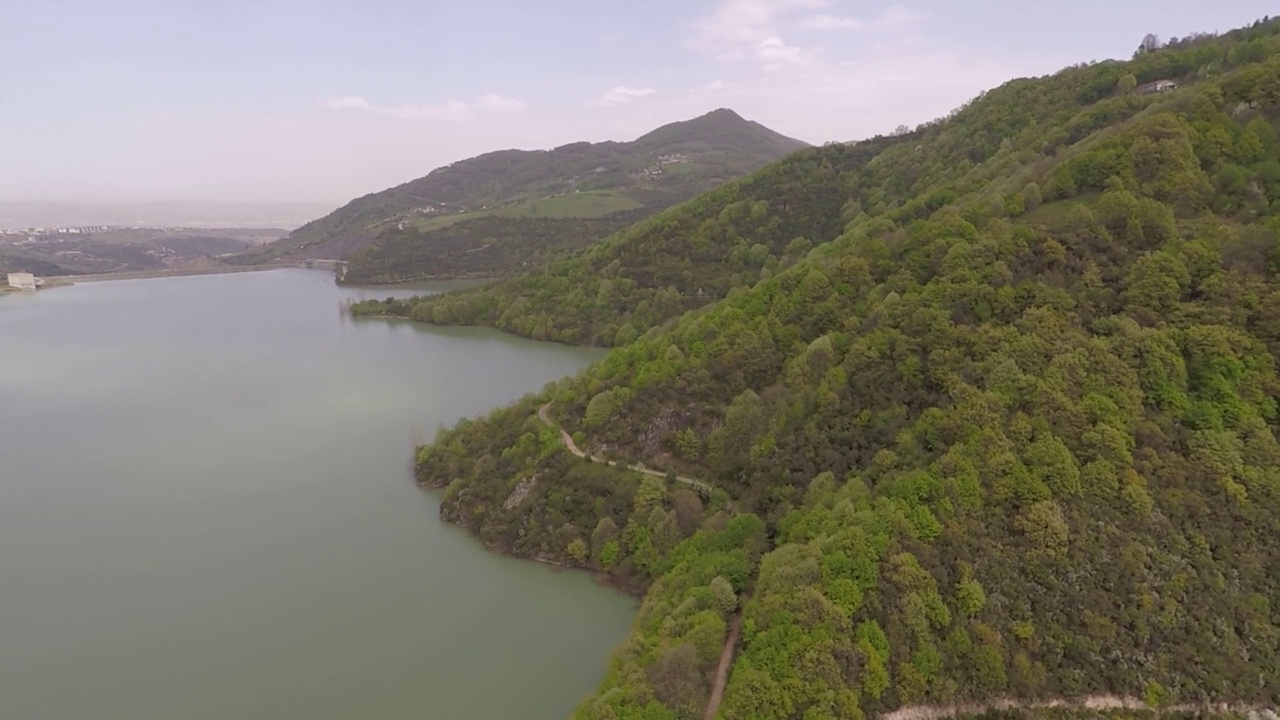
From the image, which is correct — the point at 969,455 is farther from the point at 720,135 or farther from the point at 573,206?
the point at 720,135

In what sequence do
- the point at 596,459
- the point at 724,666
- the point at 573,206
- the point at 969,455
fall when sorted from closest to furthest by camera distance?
the point at 724,666 < the point at 969,455 < the point at 596,459 < the point at 573,206

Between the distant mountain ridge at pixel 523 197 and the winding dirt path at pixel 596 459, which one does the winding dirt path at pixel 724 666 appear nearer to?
the winding dirt path at pixel 596 459

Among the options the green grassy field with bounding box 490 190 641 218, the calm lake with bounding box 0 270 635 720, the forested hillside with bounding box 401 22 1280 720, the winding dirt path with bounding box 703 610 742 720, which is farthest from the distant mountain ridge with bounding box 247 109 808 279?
the winding dirt path with bounding box 703 610 742 720

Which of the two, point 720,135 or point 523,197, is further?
point 720,135

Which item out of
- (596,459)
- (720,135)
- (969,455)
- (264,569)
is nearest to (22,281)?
(264,569)

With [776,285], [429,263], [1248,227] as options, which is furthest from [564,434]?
[429,263]

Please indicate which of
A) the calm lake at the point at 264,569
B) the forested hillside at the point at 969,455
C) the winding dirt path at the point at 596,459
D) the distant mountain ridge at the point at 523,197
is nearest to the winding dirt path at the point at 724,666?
the forested hillside at the point at 969,455

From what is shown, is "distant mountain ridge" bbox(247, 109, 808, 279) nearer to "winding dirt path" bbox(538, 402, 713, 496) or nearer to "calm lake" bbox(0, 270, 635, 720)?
"calm lake" bbox(0, 270, 635, 720)
